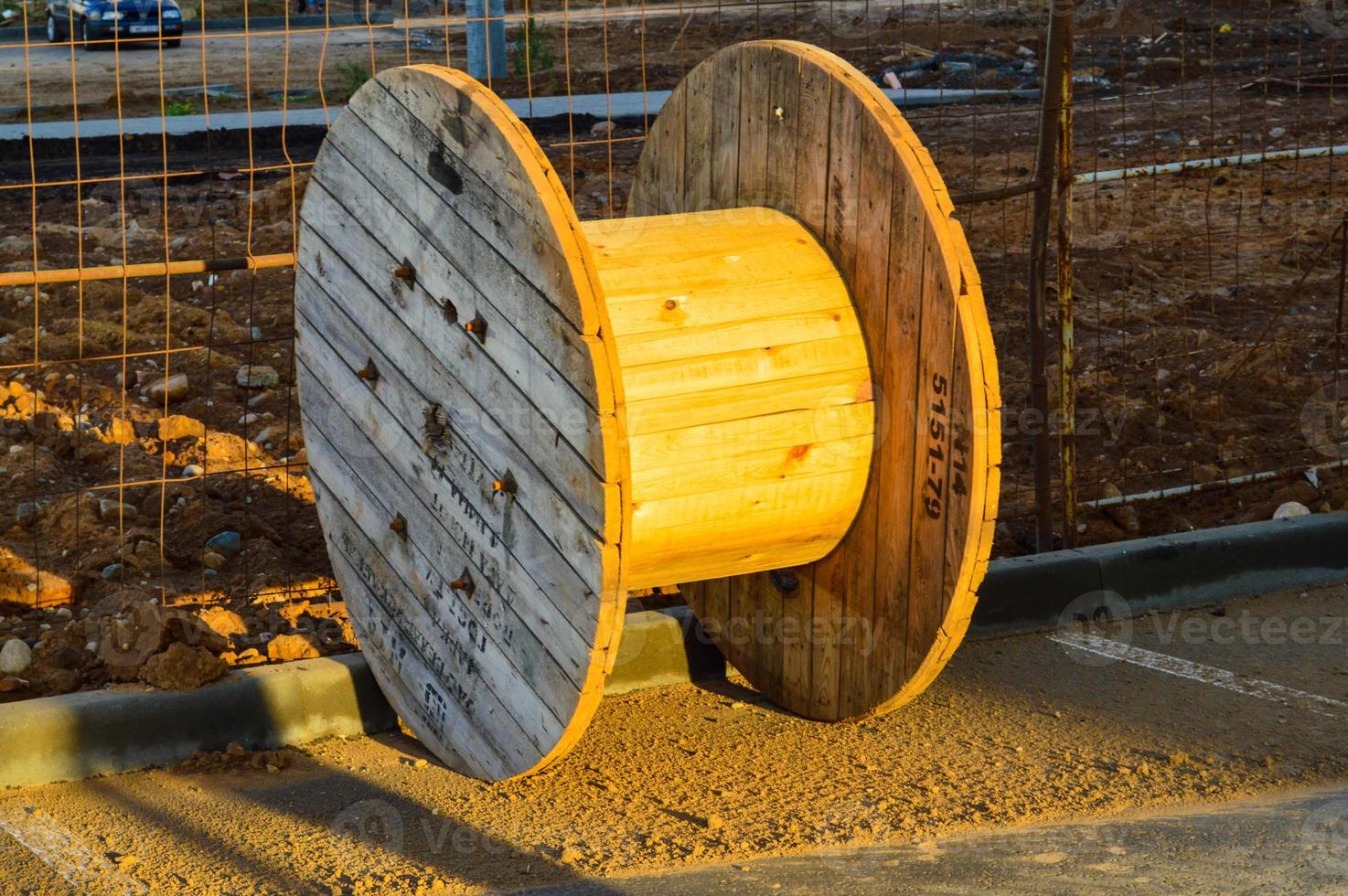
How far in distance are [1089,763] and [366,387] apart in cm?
239

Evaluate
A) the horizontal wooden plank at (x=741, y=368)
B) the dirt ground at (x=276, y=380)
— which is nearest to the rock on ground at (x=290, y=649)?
the dirt ground at (x=276, y=380)

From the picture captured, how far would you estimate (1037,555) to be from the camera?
6109 mm

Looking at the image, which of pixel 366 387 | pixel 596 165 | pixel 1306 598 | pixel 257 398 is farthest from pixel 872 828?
pixel 596 165

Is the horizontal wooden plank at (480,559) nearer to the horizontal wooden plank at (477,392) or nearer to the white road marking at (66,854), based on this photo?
the horizontal wooden plank at (477,392)

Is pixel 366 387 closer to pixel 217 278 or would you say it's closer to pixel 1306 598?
pixel 1306 598

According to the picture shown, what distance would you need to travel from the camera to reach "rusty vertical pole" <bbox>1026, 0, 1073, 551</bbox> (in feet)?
19.4

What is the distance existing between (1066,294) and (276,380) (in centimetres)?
385

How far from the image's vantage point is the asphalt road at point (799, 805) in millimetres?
4297

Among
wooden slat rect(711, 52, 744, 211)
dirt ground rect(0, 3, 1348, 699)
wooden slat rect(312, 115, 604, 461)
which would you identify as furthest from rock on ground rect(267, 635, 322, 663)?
wooden slat rect(711, 52, 744, 211)

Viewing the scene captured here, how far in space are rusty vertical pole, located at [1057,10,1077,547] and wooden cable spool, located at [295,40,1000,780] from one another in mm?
1368

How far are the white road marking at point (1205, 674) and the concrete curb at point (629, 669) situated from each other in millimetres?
171

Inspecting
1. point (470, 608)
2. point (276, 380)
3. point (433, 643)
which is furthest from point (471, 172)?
point (276, 380)

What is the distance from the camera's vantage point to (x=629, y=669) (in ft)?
18.1

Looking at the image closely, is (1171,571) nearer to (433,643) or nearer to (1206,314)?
(433,643)
